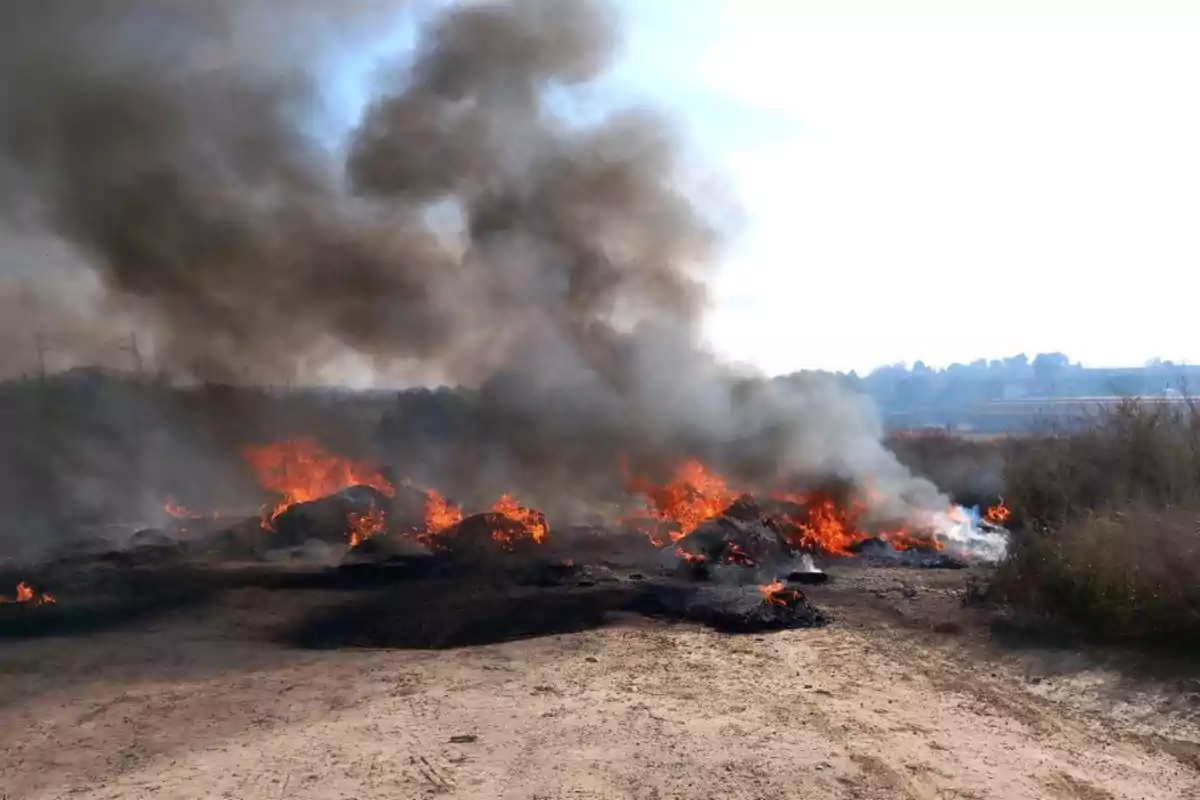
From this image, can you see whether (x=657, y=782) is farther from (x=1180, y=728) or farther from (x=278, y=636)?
(x=278, y=636)

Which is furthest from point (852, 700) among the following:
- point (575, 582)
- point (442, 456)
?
point (442, 456)

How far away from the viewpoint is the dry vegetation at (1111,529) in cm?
943

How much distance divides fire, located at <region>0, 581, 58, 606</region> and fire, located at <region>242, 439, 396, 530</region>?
8.12 m

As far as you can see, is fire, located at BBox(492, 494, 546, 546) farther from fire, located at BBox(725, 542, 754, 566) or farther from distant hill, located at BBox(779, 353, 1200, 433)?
distant hill, located at BBox(779, 353, 1200, 433)

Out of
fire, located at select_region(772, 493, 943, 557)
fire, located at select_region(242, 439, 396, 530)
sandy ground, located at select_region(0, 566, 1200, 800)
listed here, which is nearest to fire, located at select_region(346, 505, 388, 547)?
fire, located at select_region(242, 439, 396, 530)

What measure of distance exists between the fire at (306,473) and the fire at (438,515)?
1.31 meters

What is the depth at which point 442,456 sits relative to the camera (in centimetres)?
2702

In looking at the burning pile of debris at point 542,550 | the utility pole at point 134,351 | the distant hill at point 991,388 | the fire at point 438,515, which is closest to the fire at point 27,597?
the burning pile of debris at point 542,550

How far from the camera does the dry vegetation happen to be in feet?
30.9

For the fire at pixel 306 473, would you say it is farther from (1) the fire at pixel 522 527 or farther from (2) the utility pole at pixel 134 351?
(1) the fire at pixel 522 527

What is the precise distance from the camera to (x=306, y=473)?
81.1ft

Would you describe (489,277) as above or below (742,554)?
above

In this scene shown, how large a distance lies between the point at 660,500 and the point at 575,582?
6315 millimetres

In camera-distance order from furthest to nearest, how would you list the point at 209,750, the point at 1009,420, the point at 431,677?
the point at 1009,420 < the point at 431,677 < the point at 209,750
